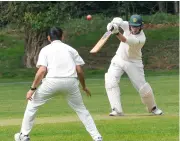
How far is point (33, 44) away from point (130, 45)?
25.1 meters

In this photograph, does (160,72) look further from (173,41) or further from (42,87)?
(42,87)

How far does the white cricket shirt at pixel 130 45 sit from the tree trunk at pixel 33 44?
24284 mm

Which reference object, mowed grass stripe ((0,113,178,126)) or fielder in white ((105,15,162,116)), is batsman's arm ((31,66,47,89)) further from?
fielder in white ((105,15,162,116))

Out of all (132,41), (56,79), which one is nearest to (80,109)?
(56,79)

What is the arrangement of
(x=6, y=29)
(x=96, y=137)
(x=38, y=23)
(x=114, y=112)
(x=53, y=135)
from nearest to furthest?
(x=96, y=137), (x=53, y=135), (x=114, y=112), (x=38, y=23), (x=6, y=29)

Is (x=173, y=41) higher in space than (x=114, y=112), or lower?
lower

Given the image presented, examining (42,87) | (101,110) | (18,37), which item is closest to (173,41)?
(18,37)

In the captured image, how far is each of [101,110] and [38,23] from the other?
772 inches

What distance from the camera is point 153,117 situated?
14.3 m

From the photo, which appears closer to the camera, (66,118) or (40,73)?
(40,73)

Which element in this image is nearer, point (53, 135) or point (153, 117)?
point (53, 135)

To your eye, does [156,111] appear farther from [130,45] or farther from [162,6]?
[162,6]

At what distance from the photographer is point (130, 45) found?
14.2 metres

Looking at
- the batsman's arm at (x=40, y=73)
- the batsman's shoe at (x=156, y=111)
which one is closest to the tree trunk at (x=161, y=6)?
the batsman's shoe at (x=156, y=111)
